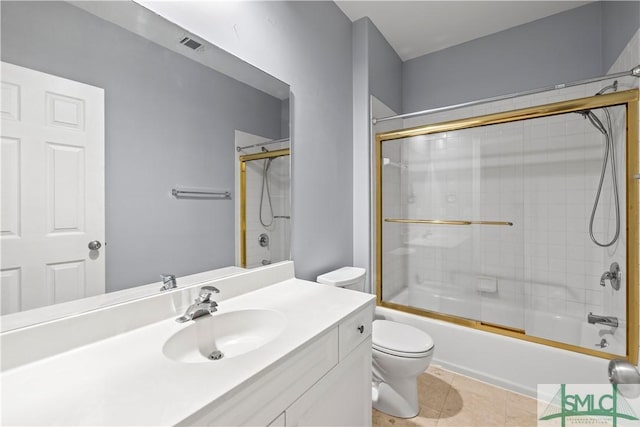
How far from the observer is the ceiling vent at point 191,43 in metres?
1.11

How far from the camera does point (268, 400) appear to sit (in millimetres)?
735

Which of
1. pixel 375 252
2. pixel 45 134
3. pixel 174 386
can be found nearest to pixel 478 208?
pixel 375 252

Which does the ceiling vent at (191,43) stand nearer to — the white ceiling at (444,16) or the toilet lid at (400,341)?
the white ceiling at (444,16)

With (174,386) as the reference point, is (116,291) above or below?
above

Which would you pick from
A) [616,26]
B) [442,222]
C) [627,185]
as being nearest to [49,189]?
[442,222]

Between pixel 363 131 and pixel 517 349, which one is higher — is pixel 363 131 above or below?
above

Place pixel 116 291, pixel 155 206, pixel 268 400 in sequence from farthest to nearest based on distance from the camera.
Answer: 1. pixel 155 206
2. pixel 116 291
3. pixel 268 400

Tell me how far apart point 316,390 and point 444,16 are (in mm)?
2603

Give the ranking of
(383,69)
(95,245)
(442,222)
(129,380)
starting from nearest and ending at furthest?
(129,380) → (95,245) → (442,222) → (383,69)

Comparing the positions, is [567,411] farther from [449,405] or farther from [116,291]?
[116,291]

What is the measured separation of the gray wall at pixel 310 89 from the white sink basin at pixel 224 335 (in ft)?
1.85

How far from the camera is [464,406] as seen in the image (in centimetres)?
165

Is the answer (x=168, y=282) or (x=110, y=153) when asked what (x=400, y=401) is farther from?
(x=110, y=153)

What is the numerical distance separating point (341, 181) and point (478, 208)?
109 centimetres
